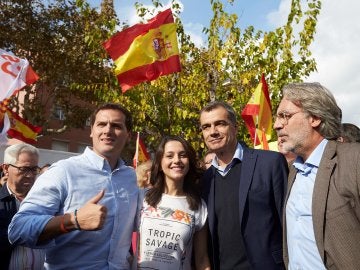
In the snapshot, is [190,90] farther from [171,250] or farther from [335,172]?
[335,172]

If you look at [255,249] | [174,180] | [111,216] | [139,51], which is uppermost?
[139,51]

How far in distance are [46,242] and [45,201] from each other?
27 cm

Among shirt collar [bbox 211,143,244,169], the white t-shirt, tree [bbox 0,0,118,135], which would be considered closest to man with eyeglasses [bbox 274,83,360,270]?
shirt collar [bbox 211,143,244,169]

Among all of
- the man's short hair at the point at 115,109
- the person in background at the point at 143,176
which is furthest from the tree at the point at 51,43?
the man's short hair at the point at 115,109

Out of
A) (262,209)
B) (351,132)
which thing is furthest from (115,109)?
(351,132)

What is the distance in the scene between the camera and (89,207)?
114 inches

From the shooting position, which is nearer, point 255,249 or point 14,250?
point 255,249

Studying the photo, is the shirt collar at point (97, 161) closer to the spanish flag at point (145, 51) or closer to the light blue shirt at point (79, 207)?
the light blue shirt at point (79, 207)

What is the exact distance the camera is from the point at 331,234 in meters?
2.78

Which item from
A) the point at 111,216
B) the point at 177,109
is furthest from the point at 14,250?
the point at 177,109

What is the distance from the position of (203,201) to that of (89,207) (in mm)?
1521

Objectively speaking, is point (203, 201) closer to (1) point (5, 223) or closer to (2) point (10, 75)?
(1) point (5, 223)

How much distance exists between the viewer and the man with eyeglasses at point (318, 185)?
273 centimetres

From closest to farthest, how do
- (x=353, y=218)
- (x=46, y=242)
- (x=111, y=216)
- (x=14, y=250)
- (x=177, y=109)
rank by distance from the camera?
(x=353, y=218) < (x=46, y=242) < (x=111, y=216) < (x=14, y=250) < (x=177, y=109)
